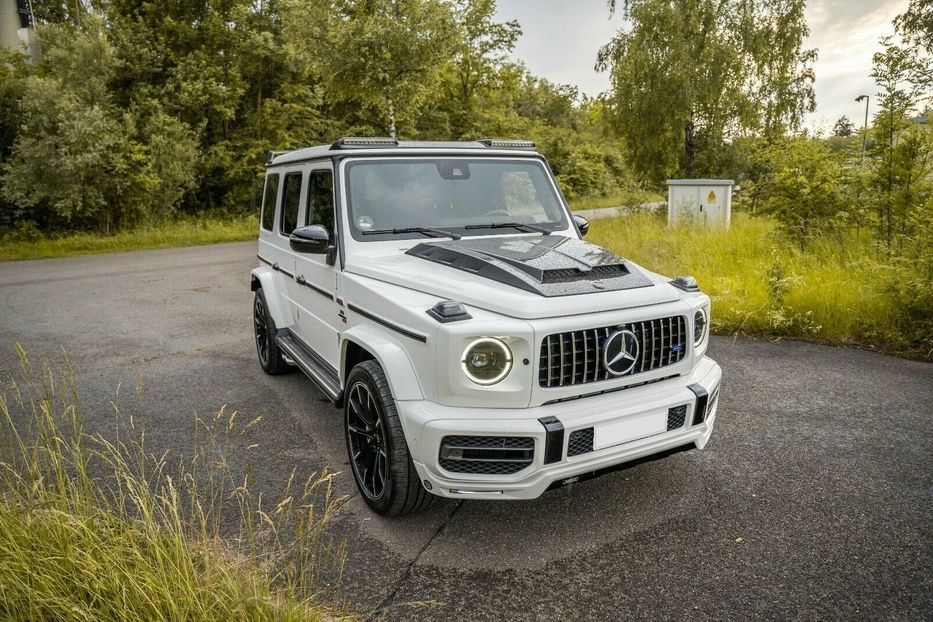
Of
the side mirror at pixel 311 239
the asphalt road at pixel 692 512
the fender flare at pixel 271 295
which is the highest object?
the side mirror at pixel 311 239

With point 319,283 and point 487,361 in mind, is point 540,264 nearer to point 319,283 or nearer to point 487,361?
point 487,361

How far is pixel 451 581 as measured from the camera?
2678 millimetres

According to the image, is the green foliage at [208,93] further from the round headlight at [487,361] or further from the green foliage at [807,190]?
the round headlight at [487,361]

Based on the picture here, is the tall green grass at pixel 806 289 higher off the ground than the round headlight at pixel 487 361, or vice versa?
the round headlight at pixel 487 361

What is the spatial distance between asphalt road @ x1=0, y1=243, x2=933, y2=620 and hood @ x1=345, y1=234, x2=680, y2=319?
111 centimetres

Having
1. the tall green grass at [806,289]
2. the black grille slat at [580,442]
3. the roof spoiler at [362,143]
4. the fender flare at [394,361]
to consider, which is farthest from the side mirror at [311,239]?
the tall green grass at [806,289]

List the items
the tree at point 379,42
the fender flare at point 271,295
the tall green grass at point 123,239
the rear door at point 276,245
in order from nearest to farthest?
the rear door at point 276,245, the fender flare at point 271,295, the tree at point 379,42, the tall green grass at point 123,239

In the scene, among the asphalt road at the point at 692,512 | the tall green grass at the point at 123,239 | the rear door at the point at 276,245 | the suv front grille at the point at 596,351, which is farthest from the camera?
the tall green grass at the point at 123,239

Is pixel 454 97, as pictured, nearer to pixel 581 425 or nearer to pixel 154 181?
pixel 154 181

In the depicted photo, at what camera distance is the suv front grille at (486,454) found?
260 cm

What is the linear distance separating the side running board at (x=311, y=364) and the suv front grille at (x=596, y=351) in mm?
1333

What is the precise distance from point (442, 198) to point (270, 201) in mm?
2019

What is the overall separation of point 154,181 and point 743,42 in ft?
55.4

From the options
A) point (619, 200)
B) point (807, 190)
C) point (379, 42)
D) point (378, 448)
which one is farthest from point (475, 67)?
point (378, 448)
